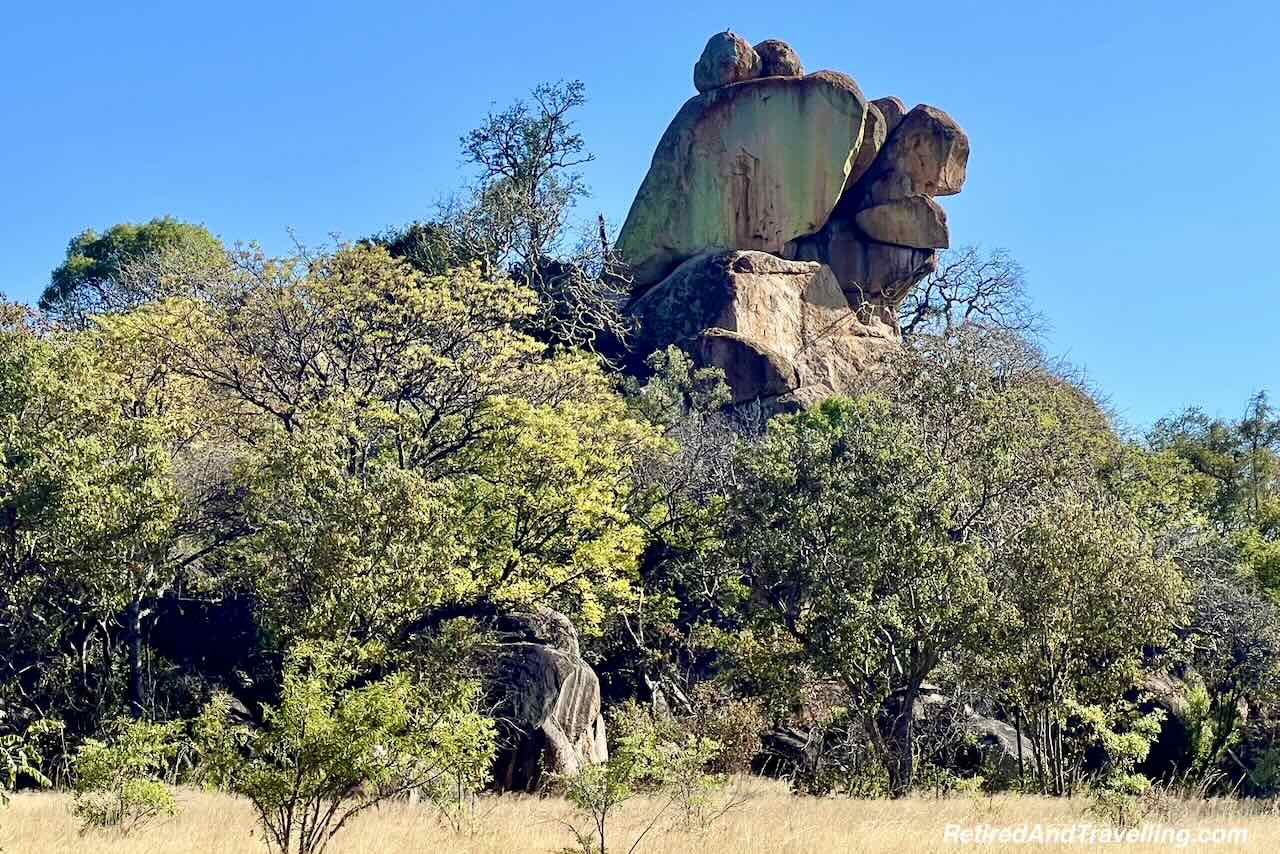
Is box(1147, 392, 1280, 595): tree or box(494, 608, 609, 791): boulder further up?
box(1147, 392, 1280, 595): tree

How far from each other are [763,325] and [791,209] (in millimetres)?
5602

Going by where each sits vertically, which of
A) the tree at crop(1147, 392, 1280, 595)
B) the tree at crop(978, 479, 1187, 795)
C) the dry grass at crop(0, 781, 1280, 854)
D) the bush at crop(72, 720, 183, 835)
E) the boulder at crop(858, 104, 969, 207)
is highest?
the boulder at crop(858, 104, 969, 207)

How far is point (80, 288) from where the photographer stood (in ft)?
178

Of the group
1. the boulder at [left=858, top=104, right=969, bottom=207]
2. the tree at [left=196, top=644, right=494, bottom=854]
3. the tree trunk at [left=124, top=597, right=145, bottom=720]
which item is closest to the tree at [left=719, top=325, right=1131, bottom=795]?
the tree at [left=196, top=644, right=494, bottom=854]

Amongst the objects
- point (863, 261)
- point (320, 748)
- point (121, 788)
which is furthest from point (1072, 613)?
point (863, 261)

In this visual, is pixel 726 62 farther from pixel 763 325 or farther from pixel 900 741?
pixel 900 741

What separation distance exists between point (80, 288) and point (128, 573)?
117 ft

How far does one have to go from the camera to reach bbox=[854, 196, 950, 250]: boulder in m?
48.0

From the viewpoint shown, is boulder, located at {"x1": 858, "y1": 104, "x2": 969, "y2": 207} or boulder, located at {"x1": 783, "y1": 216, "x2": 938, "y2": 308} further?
boulder, located at {"x1": 783, "y1": 216, "x2": 938, "y2": 308}

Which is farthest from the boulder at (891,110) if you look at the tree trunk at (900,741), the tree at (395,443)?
the tree trunk at (900,741)

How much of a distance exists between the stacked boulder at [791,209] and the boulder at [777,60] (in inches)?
1.9

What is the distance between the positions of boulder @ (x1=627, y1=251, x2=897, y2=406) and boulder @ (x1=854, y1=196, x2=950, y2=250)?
2476 millimetres

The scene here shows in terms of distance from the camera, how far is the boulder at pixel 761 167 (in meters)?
46.8

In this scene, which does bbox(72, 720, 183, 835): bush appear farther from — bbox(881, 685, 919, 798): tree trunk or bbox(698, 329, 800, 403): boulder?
bbox(698, 329, 800, 403): boulder
